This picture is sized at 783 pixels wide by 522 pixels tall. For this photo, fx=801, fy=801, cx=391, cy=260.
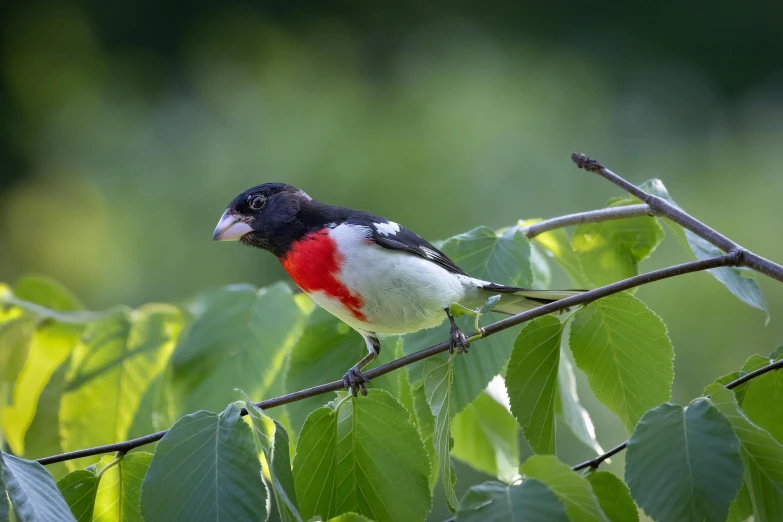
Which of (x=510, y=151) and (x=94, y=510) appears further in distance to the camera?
(x=510, y=151)

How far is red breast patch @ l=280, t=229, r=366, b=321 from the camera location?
229 cm

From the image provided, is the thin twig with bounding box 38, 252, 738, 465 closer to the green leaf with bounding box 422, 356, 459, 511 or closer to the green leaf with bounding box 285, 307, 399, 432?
the green leaf with bounding box 422, 356, 459, 511

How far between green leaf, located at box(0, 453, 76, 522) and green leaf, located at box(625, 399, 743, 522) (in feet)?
2.91

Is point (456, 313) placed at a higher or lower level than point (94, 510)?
higher

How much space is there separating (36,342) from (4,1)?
8684 millimetres

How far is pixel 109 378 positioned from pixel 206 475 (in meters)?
1.15

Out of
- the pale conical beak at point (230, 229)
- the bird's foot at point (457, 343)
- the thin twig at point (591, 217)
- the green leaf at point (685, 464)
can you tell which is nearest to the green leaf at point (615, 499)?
the green leaf at point (685, 464)

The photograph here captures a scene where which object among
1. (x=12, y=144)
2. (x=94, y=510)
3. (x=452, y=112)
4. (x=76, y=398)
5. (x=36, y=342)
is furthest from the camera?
(x=12, y=144)

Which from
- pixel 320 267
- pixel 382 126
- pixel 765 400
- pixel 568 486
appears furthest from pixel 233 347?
pixel 382 126

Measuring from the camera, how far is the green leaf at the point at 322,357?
2.01 m

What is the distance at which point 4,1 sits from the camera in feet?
32.0

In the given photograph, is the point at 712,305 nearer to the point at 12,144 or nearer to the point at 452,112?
the point at 452,112

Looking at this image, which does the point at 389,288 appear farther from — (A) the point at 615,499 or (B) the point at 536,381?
(A) the point at 615,499

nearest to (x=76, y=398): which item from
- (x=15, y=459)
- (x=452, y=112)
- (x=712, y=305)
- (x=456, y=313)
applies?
(x=15, y=459)
